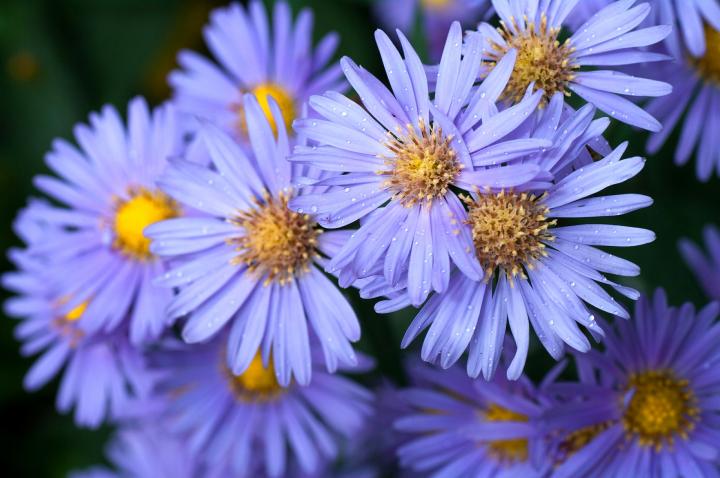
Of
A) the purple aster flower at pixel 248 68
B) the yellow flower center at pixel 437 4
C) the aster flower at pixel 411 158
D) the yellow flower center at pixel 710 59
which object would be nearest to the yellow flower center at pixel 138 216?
the purple aster flower at pixel 248 68

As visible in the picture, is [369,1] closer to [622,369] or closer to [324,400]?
[324,400]

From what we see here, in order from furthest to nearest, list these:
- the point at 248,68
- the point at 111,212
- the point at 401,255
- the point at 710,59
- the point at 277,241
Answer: the point at 248,68 < the point at 710,59 < the point at 111,212 < the point at 277,241 < the point at 401,255

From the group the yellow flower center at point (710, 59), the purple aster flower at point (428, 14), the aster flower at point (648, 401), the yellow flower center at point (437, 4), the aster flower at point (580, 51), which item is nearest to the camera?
the aster flower at point (580, 51)

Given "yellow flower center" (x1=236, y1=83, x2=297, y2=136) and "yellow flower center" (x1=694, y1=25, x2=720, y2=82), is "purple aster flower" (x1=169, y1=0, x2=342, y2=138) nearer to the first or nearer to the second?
"yellow flower center" (x1=236, y1=83, x2=297, y2=136)

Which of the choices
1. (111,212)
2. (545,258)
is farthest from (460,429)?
(111,212)

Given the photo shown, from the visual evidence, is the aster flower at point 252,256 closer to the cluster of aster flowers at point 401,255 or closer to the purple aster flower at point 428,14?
the cluster of aster flowers at point 401,255

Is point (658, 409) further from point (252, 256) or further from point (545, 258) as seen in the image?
point (252, 256)

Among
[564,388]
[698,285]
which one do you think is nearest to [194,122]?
[564,388]
